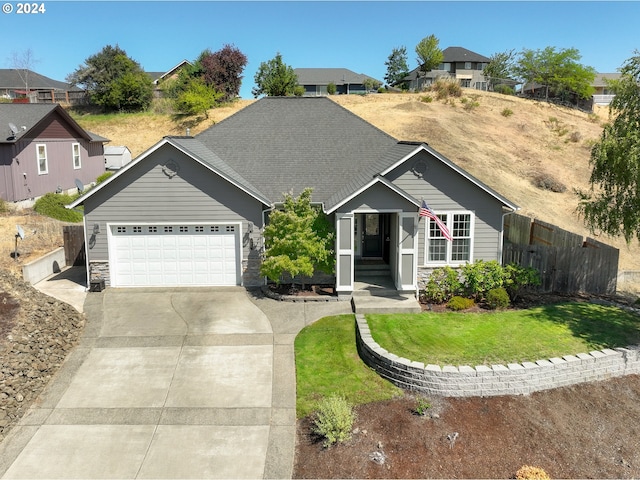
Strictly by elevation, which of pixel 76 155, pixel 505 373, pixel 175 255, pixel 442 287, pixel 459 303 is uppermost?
pixel 76 155

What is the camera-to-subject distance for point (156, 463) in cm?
890

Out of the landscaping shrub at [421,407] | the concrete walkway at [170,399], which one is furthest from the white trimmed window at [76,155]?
the landscaping shrub at [421,407]

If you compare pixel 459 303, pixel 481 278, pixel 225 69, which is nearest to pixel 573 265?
pixel 481 278

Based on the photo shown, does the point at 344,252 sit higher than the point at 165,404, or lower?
higher

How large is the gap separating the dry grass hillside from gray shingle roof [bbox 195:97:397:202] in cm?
1429

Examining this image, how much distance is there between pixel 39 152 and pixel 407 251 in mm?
24876

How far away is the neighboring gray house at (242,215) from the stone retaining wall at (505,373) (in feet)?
17.0

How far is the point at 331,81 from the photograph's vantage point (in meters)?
76.0

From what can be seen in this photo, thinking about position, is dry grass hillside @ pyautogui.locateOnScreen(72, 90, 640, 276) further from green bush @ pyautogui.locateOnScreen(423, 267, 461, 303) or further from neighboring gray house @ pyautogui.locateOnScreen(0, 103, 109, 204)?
neighboring gray house @ pyautogui.locateOnScreen(0, 103, 109, 204)

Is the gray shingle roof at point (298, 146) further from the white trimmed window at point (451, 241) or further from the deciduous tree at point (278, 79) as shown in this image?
the deciduous tree at point (278, 79)

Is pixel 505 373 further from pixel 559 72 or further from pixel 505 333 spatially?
pixel 559 72

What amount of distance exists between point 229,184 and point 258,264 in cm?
291

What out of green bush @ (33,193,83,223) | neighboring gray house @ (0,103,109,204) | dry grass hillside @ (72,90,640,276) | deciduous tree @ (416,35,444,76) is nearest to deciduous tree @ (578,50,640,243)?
dry grass hillside @ (72,90,640,276)

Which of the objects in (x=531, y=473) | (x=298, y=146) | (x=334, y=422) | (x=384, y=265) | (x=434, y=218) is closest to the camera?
(x=531, y=473)
